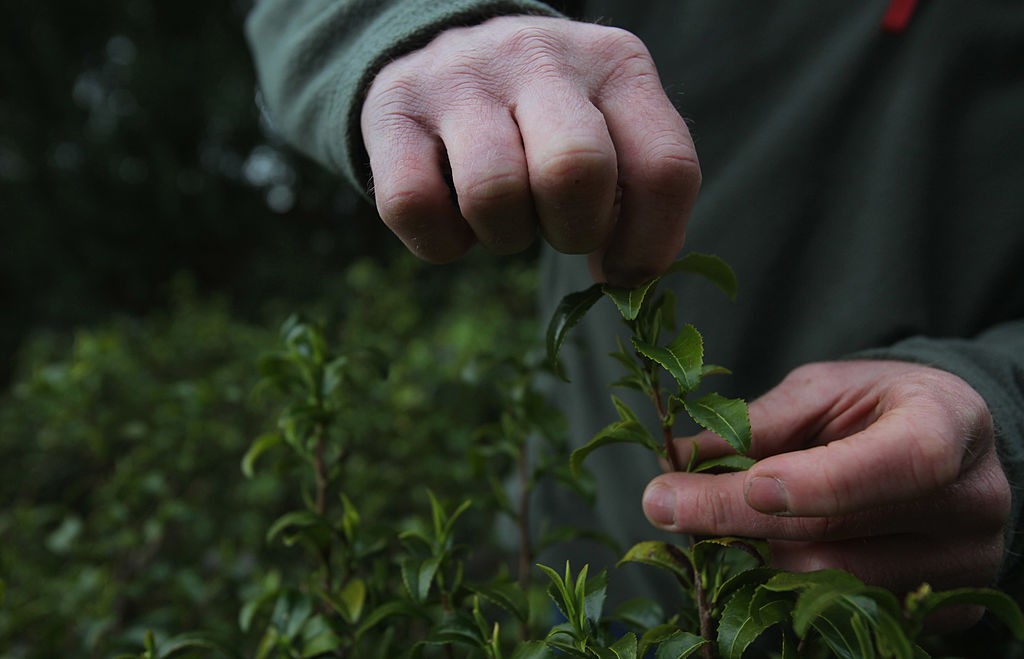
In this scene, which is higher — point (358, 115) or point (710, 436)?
point (358, 115)

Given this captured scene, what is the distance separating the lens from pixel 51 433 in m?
1.82

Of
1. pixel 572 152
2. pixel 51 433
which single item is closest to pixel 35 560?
pixel 51 433

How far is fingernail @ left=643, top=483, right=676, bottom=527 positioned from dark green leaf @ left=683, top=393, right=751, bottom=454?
0.09 meters

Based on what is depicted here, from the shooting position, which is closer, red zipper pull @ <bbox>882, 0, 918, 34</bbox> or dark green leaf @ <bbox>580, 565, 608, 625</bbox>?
dark green leaf @ <bbox>580, 565, 608, 625</bbox>

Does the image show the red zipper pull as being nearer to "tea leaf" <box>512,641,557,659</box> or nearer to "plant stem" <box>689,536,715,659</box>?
"plant stem" <box>689,536,715,659</box>

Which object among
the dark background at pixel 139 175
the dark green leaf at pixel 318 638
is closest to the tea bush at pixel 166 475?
the dark green leaf at pixel 318 638

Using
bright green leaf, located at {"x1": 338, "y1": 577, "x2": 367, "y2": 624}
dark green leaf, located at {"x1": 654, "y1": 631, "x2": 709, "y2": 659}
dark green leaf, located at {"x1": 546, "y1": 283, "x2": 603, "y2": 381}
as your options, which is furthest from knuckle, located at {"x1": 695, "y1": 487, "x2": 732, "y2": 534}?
bright green leaf, located at {"x1": 338, "y1": 577, "x2": 367, "y2": 624}

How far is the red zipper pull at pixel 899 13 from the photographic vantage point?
1.26m

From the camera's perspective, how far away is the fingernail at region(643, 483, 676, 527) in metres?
0.74

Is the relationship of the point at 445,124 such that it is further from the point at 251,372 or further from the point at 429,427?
the point at 251,372

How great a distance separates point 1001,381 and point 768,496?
50cm

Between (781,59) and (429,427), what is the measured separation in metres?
1.29

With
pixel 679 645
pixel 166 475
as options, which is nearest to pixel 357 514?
pixel 679 645

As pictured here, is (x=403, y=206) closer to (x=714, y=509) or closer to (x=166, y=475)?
(x=714, y=509)
